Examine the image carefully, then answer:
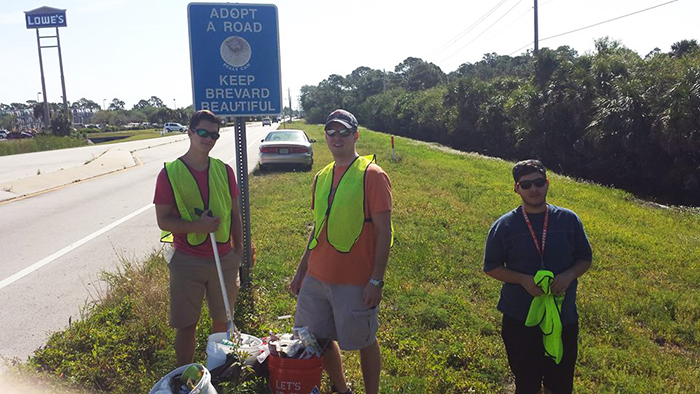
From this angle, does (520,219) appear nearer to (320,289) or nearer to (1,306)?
(320,289)

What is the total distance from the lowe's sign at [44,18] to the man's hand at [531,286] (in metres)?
69.1

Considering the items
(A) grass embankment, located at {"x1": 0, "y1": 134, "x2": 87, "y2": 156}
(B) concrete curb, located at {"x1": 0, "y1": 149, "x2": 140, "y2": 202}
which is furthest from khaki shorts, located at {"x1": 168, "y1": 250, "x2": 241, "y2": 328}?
(A) grass embankment, located at {"x1": 0, "y1": 134, "x2": 87, "y2": 156}

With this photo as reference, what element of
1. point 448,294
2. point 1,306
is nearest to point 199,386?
point 448,294

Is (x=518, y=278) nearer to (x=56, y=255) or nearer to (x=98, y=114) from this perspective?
(x=56, y=255)

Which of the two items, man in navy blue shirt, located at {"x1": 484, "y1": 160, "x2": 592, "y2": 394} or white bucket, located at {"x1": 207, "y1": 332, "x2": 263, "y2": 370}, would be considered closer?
man in navy blue shirt, located at {"x1": 484, "y1": 160, "x2": 592, "y2": 394}

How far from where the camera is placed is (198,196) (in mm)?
3158

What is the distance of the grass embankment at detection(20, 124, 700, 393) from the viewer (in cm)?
360

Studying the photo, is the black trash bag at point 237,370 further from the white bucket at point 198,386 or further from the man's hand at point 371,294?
the man's hand at point 371,294

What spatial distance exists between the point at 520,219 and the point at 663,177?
1708cm

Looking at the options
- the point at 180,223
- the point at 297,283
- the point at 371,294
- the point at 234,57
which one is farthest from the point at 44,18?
the point at 371,294

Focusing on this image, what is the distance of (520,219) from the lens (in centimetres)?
274

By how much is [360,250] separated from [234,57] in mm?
2777

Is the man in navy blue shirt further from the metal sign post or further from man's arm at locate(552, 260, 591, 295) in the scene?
the metal sign post

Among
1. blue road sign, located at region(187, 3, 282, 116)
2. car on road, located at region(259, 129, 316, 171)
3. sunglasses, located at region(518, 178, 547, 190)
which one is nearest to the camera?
sunglasses, located at region(518, 178, 547, 190)
